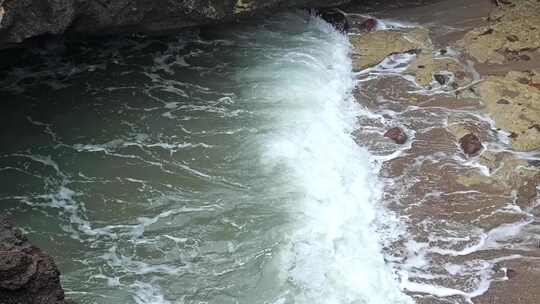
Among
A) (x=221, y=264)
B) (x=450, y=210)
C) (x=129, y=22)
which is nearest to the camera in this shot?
(x=221, y=264)

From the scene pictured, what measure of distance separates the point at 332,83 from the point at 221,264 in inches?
199

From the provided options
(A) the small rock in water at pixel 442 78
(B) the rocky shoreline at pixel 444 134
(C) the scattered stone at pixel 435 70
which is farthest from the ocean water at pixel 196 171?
(A) the small rock in water at pixel 442 78

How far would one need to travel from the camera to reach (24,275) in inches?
220

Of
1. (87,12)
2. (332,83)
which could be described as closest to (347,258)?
(332,83)

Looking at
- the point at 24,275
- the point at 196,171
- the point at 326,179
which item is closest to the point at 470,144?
the point at 326,179

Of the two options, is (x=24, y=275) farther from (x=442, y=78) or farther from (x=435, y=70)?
(x=435, y=70)

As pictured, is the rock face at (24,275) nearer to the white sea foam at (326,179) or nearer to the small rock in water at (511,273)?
the white sea foam at (326,179)

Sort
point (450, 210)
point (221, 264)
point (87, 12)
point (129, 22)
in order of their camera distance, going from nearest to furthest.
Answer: point (221, 264) → point (450, 210) → point (87, 12) → point (129, 22)

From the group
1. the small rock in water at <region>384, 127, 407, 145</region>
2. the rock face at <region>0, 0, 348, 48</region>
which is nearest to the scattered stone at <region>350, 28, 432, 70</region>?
the rock face at <region>0, 0, 348, 48</region>

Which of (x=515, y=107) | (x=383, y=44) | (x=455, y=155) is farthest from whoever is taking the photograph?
(x=383, y=44)

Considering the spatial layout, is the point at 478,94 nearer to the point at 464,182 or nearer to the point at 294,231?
the point at 464,182

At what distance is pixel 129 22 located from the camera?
11336mm

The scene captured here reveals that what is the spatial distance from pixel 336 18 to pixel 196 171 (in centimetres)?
598

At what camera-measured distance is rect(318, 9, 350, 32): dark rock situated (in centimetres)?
1343
